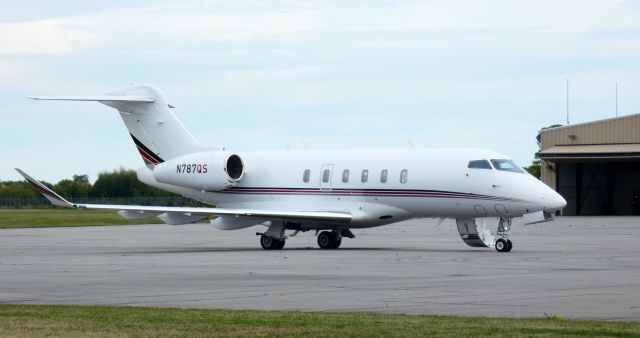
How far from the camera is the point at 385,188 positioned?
34156mm

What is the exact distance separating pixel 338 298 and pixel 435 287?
2.45 m

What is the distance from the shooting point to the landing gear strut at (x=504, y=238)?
1236 inches

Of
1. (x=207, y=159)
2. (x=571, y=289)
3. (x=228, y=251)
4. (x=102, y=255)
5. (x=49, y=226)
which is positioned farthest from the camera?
(x=49, y=226)

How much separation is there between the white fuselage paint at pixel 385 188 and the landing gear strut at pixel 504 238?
0.85 ft

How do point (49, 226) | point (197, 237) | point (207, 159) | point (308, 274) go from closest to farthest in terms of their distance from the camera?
point (308, 274) < point (207, 159) < point (197, 237) < point (49, 226)

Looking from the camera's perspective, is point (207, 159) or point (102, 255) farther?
point (207, 159)

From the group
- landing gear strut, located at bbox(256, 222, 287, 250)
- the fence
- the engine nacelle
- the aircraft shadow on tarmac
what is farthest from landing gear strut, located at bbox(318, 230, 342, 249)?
the fence

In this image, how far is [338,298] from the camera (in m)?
17.8

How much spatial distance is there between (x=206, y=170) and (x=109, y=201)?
38790 millimetres

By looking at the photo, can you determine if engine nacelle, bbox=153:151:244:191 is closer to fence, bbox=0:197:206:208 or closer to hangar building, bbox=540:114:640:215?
fence, bbox=0:197:206:208

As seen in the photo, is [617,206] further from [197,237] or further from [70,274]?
[70,274]

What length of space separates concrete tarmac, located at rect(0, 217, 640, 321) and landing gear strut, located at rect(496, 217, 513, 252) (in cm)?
50

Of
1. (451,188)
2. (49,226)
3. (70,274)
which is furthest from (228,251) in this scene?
(49,226)

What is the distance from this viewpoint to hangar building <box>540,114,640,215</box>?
72156mm
